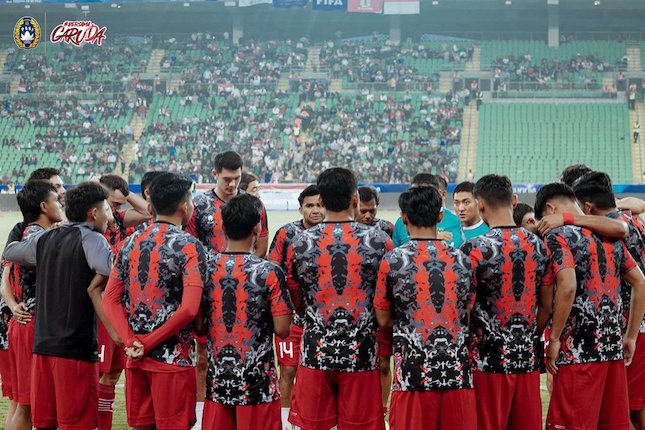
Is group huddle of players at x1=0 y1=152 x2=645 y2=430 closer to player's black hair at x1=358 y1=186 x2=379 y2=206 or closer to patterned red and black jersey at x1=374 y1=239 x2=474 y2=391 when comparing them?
patterned red and black jersey at x1=374 y1=239 x2=474 y2=391

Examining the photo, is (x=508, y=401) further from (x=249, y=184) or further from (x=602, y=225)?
(x=249, y=184)

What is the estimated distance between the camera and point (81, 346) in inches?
231

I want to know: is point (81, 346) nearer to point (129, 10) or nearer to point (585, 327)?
point (585, 327)

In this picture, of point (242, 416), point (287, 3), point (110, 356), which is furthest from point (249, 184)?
point (287, 3)

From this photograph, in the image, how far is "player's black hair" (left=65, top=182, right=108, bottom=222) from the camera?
595 centimetres

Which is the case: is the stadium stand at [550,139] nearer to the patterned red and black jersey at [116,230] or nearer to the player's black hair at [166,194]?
the patterned red and black jersey at [116,230]

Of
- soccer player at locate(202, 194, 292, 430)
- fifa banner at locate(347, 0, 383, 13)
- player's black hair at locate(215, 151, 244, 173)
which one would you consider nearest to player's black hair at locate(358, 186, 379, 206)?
player's black hair at locate(215, 151, 244, 173)

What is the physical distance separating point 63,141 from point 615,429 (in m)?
45.2

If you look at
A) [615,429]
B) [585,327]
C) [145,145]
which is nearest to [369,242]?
[585,327]

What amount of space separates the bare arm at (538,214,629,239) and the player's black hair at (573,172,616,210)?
39cm

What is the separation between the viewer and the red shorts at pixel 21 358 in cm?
620

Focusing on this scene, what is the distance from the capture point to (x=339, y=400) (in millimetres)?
5414

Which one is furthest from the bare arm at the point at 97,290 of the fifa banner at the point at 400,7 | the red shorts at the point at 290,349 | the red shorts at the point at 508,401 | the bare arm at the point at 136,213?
the fifa banner at the point at 400,7

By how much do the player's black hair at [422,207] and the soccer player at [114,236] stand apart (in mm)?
2881
